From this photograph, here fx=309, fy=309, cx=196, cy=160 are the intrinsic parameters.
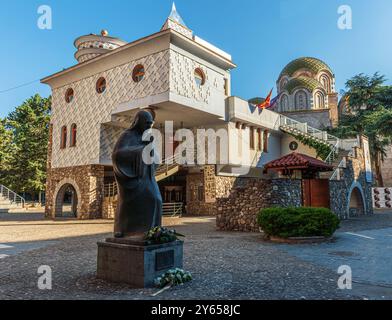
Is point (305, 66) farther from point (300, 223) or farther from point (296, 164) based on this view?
point (300, 223)

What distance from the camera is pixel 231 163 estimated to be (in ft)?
70.0

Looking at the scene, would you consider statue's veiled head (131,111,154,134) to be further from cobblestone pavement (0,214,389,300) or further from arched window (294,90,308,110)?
arched window (294,90,308,110)

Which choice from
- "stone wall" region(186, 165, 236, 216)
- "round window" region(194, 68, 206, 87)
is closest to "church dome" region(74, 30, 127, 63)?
"round window" region(194, 68, 206, 87)

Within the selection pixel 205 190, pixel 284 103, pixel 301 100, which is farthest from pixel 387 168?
pixel 205 190

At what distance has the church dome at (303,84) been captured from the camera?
1432 inches

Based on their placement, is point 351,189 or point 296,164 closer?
point 296,164

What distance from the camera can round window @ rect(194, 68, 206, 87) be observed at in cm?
1980

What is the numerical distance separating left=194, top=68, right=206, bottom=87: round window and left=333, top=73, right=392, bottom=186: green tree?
15138 millimetres

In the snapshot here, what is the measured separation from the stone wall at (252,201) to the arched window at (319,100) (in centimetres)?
2596

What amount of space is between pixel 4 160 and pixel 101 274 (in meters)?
32.5

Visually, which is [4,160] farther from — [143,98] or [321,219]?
[321,219]

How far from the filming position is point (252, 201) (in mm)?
12875

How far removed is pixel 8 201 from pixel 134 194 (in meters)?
29.3
